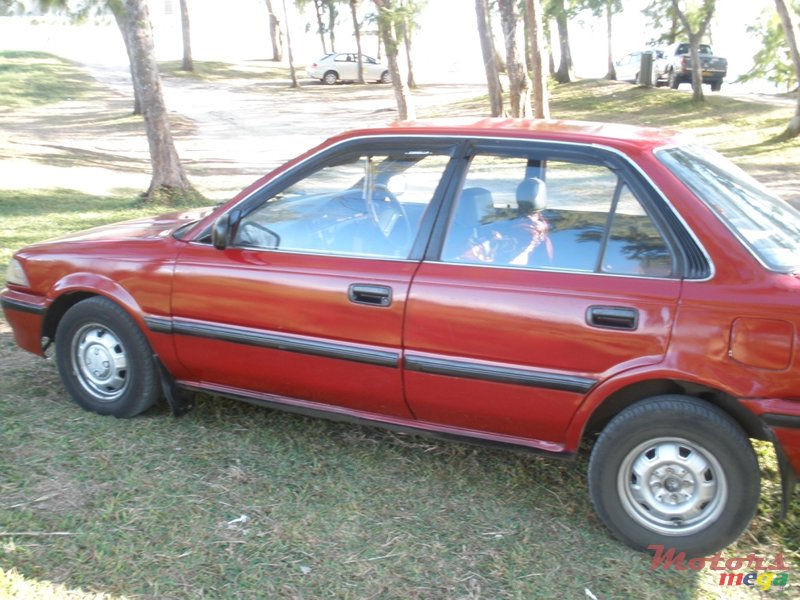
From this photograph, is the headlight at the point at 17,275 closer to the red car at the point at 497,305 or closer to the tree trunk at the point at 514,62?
the red car at the point at 497,305

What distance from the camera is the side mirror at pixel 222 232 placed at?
3955 millimetres

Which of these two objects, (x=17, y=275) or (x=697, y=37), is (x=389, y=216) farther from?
(x=697, y=37)

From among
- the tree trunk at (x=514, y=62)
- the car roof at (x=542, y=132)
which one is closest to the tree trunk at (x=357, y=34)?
the tree trunk at (x=514, y=62)

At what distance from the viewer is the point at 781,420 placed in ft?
9.78

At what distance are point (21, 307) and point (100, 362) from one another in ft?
1.96

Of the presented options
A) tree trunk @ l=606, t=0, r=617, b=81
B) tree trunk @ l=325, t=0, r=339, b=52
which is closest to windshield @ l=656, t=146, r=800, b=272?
tree trunk @ l=606, t=0, r=617, b=81

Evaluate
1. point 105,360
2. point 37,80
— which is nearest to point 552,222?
point 105,360

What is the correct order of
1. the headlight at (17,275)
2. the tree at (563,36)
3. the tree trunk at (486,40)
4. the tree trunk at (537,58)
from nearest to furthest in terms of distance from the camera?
1. the headlight at (17,275)
2. the tree trunk at (537,58)
3. the tree trunk at (486,40)
4. the tree at (563,36)

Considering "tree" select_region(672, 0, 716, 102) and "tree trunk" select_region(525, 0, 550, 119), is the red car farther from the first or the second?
"tree" select_region(672, 0, 716, 102)

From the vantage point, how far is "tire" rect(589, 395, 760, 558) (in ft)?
10.2

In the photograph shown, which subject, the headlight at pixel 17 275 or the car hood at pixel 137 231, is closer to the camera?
the car hood at pixel 137 231

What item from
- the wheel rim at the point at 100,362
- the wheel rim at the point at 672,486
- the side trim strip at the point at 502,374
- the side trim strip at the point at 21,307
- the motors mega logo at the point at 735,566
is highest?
the side trim strip at the point at 21,307

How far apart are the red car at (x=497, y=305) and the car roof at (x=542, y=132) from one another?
0.6 inches

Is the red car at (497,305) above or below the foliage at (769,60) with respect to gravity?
below
